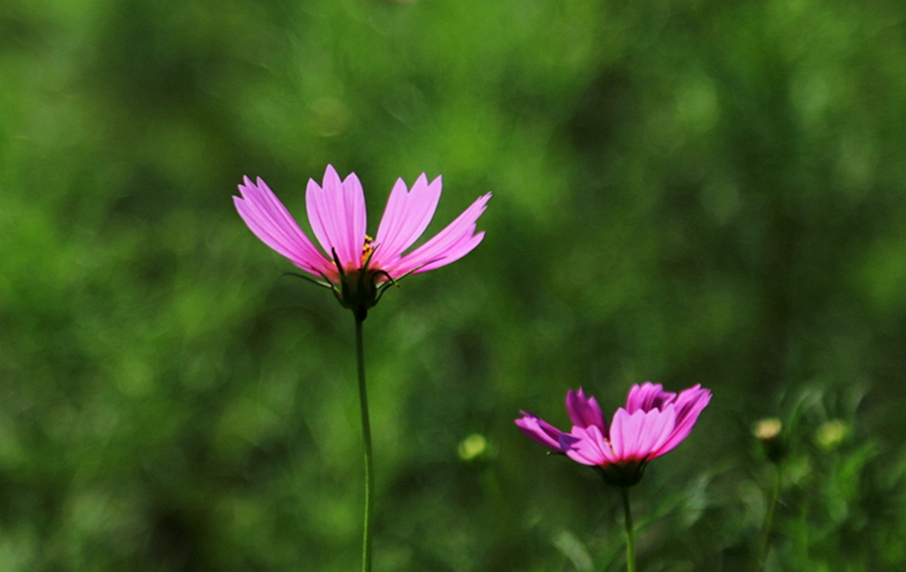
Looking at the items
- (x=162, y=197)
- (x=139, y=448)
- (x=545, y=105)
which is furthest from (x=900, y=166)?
(x=162, y=197)

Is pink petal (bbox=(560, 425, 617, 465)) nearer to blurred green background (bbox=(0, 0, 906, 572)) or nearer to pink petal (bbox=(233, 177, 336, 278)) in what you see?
pink petal (bbox=(233, 177, 336, 278))

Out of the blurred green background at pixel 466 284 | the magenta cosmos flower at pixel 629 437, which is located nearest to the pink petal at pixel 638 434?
the magenta cosmos flower at pixel 629 437

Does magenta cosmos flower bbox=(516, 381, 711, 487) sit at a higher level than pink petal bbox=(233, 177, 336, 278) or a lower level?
lower

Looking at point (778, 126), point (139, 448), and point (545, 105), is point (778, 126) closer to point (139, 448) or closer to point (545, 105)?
point (545, 105)

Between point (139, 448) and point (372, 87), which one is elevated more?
point (372, 87)

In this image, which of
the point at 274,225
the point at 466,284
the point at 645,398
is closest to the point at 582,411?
the point at 645,398

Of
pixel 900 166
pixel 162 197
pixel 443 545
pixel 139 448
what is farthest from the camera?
pixel 162 197

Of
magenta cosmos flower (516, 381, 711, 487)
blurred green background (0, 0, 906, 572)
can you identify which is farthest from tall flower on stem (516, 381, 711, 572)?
blurred green background (0, 0, 906, 572)

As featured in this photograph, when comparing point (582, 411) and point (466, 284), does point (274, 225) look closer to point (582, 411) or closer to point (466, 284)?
point (582, 411)
